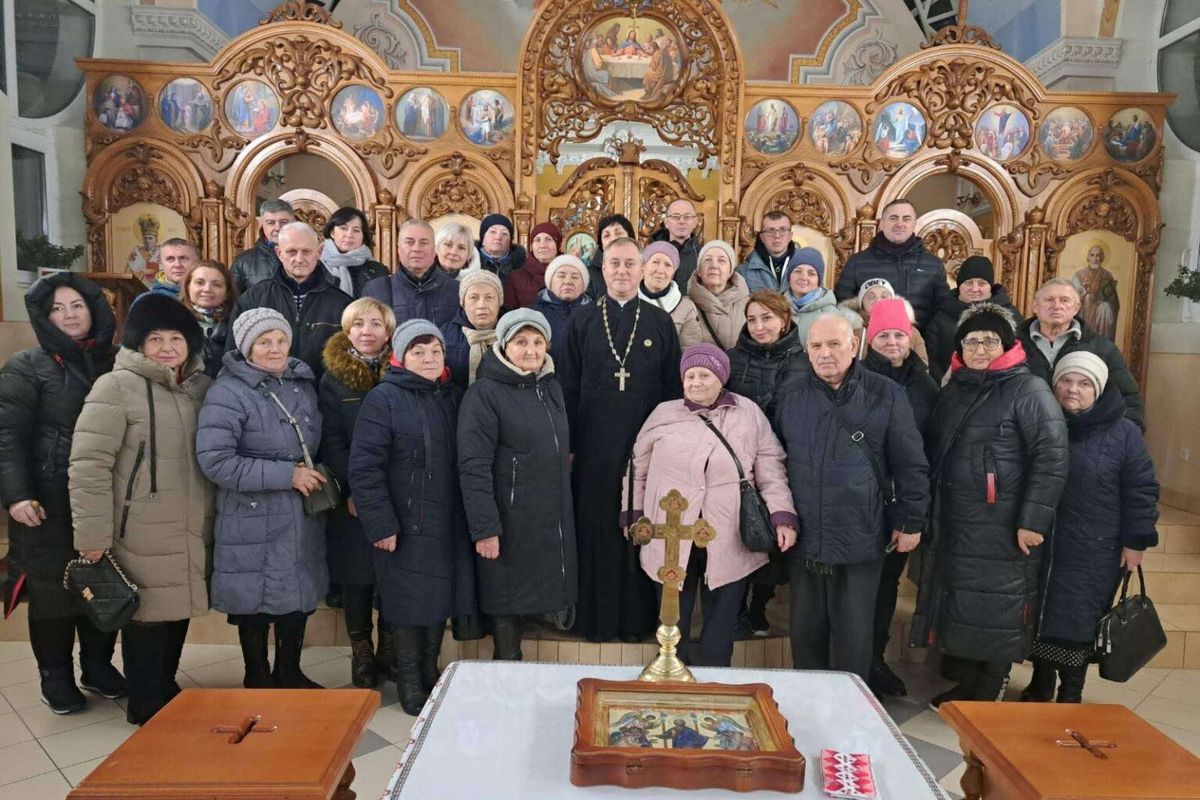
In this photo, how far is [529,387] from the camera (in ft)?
11.2

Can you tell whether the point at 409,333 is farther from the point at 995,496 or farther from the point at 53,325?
the point at 995,496

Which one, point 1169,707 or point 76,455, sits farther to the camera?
point 1169,707

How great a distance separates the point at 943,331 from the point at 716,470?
2.58m

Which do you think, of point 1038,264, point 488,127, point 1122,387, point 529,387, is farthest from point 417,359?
point 1038,264

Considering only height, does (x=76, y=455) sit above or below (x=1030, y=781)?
above

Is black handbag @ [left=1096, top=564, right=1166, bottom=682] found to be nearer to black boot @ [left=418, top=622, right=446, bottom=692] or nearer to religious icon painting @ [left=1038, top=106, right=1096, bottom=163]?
black boot @ [left=418, top=622, right=446, bottom=692]

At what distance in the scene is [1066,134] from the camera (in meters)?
7.99

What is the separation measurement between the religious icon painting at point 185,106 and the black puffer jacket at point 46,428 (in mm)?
5239

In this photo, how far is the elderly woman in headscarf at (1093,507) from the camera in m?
3.47

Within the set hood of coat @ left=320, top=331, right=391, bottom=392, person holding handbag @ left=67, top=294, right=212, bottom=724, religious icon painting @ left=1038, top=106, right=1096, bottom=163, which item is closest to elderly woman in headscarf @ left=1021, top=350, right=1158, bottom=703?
hood of coat @ left=320, top=331, right=391, bottom=392

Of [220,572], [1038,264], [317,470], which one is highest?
[1038,264]

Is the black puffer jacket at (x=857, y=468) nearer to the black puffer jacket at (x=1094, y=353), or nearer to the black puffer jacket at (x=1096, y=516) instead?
the black puffer jacket at (x=1096, y=516)

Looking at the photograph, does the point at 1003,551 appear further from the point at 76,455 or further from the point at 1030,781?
the point at 76,455

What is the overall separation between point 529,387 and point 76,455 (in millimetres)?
1800
